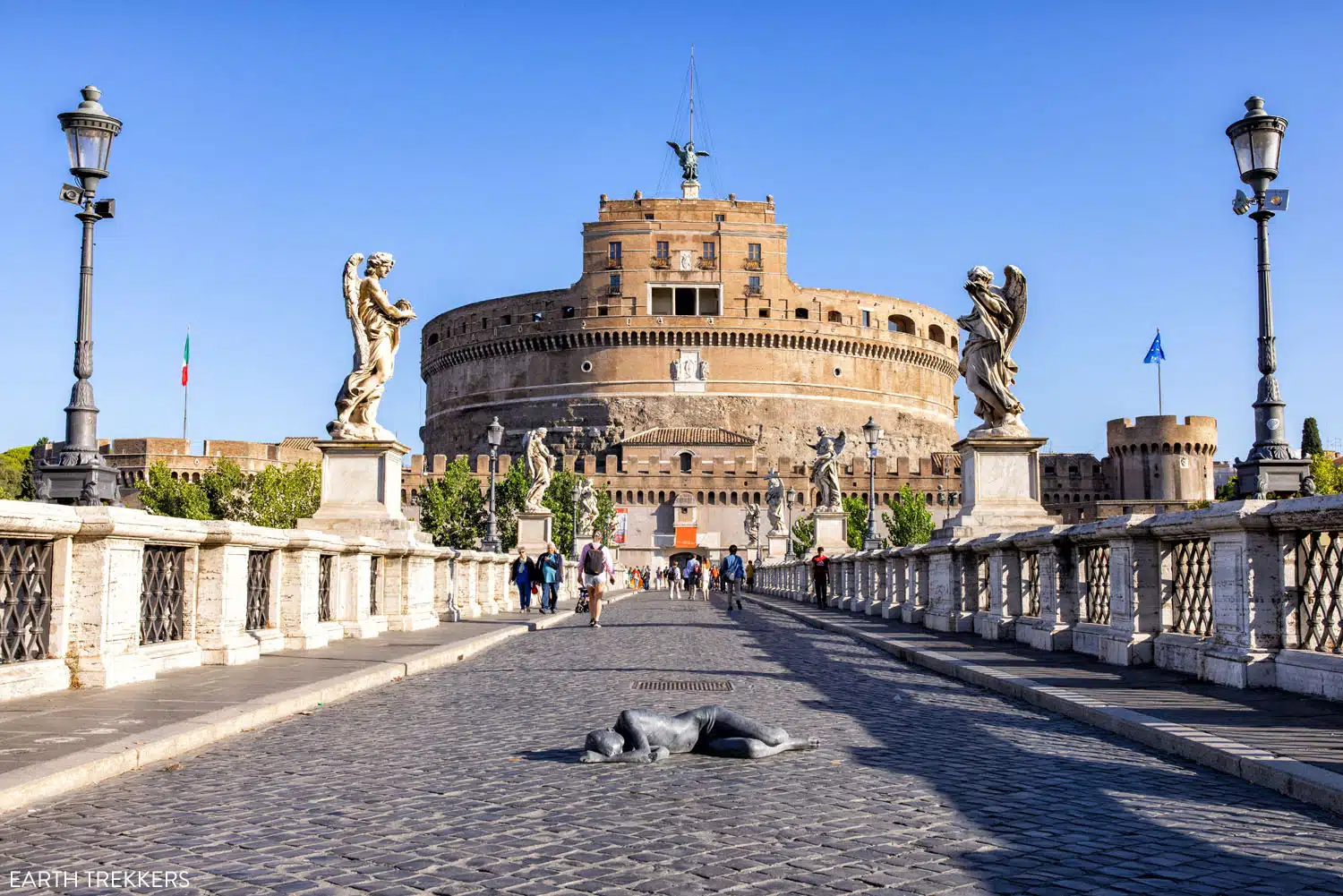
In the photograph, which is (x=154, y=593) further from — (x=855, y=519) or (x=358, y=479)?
(x=855, y=519)

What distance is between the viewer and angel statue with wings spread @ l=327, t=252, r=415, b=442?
14.9 metres

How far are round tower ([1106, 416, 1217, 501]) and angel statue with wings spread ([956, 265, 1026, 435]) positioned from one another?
267 feet

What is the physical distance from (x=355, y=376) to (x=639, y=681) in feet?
21.0

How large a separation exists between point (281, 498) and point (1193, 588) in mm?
66105

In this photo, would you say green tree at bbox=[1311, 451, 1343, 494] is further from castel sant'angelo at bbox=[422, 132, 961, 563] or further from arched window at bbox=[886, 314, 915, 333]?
arched window at bbox=[886, 314, 915, 333]

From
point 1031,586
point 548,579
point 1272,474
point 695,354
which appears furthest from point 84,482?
point 695,354

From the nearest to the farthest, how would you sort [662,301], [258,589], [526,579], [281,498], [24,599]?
[24,599], [258,589], [526,579], [281,498], [662,301]

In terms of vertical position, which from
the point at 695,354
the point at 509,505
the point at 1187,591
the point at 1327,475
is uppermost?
the point at 695,354

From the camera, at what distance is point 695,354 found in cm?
9275

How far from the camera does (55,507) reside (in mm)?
7426

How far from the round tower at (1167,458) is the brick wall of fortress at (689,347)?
14.5 m

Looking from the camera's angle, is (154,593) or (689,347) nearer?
(154,593)

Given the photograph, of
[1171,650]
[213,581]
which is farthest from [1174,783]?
[213,581]

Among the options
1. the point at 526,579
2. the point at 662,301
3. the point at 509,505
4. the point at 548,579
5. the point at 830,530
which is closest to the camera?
the point at 548,579
